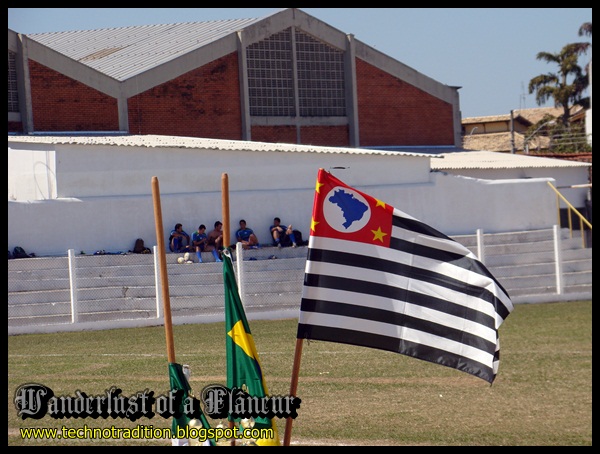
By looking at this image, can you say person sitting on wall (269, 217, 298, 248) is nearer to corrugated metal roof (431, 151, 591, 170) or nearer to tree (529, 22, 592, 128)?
corrugated metal roof (431, 151, 591, 170)

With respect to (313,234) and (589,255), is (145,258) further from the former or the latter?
(313,234)

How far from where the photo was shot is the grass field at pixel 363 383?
33.3 feet

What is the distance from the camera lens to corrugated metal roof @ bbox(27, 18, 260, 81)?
113 ft

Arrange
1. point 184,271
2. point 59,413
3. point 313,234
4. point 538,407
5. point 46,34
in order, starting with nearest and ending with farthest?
point 313,234, point 59,413, point 538,407, point 184,271, point 46,34

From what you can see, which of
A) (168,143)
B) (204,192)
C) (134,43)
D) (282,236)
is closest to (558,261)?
(282,236)

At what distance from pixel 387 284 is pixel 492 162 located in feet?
93.8

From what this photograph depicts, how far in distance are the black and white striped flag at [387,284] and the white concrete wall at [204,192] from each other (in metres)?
16.8

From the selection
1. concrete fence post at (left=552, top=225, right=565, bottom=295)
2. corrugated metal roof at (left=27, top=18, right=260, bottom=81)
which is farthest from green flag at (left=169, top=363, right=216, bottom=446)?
corrugated metal roof at (left=27, top=18, right=260, bottom=81)

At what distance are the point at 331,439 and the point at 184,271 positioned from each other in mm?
12106

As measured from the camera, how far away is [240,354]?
7.22m

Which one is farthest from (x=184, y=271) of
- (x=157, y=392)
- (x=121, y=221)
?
(x=157, y=392)

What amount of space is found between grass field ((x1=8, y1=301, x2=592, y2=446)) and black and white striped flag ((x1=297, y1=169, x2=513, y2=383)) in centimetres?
249

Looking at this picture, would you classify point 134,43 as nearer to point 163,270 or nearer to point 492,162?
point 492,162

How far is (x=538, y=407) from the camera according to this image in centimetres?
1150
